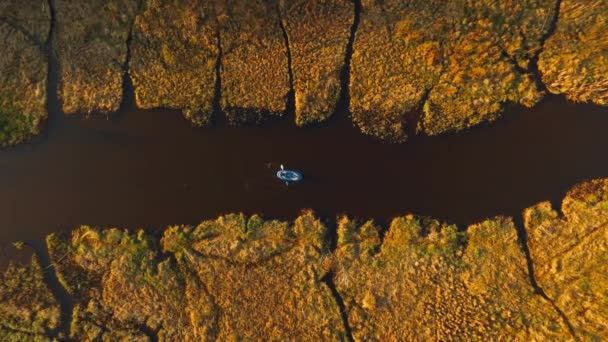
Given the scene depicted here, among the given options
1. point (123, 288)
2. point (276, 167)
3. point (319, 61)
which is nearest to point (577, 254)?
point (276, 167)

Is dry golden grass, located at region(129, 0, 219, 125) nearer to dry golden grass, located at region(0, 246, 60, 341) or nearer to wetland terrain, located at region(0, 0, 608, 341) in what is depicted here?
wetland terrain, located at region(0, 0, 608, 341)

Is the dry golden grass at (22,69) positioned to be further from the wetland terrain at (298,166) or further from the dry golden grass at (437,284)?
the dry golden grass at (437,284)

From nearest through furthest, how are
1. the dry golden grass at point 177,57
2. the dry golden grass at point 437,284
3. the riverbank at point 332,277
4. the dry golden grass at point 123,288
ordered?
the dry golden grass at point 437,284 → the riverbank at point 332,277 → the dry golden grass at point 123,288 → the dry golden grass at point 177,57

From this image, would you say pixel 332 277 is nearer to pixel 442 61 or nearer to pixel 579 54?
pixel 442 61

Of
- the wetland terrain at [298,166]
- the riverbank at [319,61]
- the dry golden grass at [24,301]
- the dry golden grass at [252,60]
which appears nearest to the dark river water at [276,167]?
the wetland terrain at [298,166]

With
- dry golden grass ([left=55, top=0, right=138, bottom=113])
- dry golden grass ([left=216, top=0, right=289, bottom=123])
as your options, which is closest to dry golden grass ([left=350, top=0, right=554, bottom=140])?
dry golden grass ([left=216, top=0, right=289, bottom=123])
